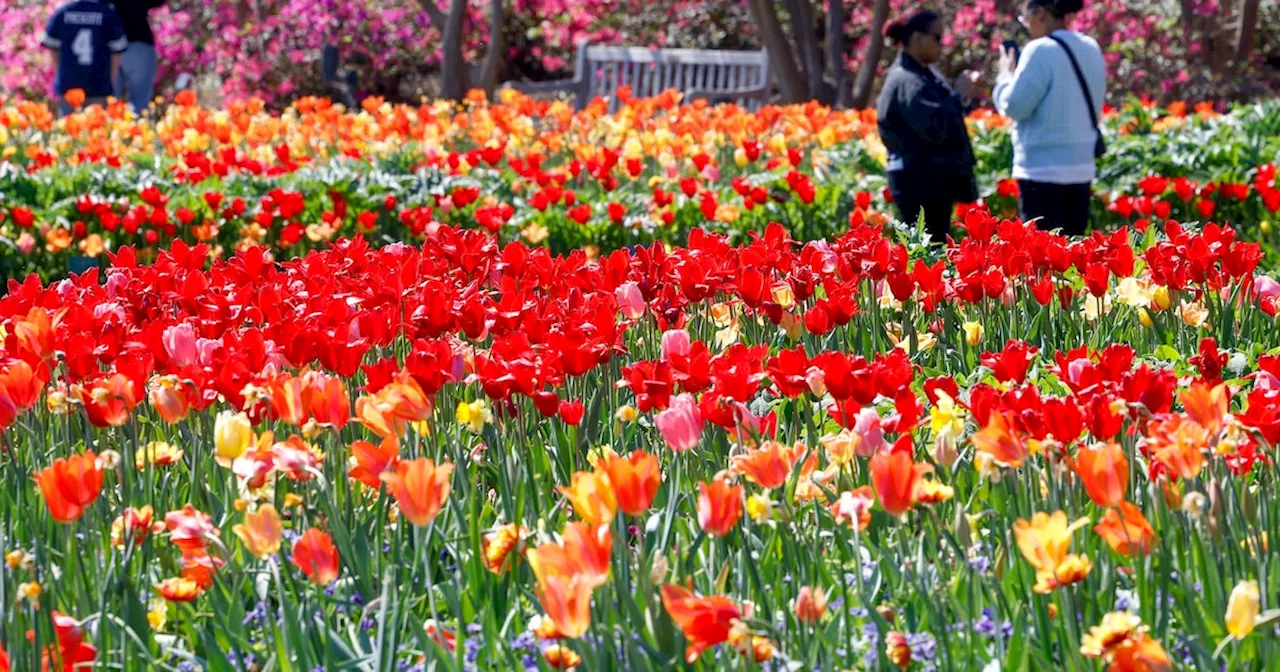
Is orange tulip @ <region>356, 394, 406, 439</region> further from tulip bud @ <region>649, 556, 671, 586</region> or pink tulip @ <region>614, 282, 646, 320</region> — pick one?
pink tulip @ <region>614, 282, 646, 320</region>

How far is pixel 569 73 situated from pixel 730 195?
13869 millimetres

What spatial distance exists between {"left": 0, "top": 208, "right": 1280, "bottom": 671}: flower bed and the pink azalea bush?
1448 cm

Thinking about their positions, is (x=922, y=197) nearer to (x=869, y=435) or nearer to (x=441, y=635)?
(x=869, y=435)

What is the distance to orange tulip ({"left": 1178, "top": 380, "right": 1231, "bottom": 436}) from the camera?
2408 mm

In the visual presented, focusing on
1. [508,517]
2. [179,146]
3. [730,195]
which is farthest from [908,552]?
[179,146]

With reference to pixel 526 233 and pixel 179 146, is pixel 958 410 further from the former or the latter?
pixel 179 146

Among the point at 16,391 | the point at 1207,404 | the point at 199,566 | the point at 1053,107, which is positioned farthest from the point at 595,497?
the point at 1053,107

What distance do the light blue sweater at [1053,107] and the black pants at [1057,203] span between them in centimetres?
5

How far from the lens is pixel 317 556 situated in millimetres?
2248

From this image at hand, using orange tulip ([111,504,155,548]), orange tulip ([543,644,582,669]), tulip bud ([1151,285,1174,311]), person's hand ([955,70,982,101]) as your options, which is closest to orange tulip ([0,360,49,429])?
orange tulip ([111,504,155,548])

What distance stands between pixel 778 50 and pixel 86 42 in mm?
5589

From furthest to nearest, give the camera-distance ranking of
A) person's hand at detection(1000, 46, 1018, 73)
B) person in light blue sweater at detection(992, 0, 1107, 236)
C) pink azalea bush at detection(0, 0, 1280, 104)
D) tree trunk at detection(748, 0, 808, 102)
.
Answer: pink azalea bush at detection(0, 0, 1280, 104) → tree trunk at detection(748, 0, 808, 102) → person's hand at detection(1000, 46, 1018, 73) → person in light blue sweater at detection(992, 0, 1107, 236)

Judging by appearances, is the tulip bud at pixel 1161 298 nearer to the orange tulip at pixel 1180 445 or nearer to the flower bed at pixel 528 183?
the orange tulip at pixel 1180 445

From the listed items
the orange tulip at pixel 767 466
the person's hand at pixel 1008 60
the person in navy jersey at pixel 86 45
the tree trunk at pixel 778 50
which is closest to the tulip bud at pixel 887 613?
the orange tulip at pixel 767 466
